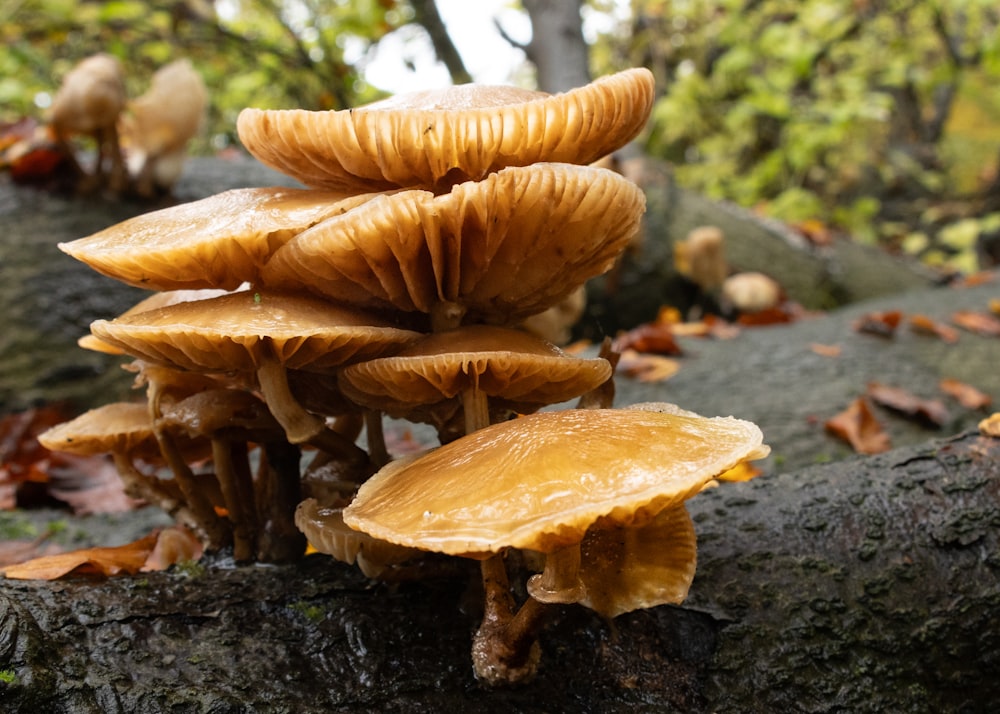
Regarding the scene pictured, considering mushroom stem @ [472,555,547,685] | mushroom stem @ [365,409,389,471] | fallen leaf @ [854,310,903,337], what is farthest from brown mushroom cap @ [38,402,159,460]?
fallen leaf @ [854,310,903,337]

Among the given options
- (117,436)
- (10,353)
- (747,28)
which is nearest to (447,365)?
(117,436)

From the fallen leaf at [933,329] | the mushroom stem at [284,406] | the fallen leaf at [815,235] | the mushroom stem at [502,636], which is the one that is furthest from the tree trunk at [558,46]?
the mushroom stem at [502,636]

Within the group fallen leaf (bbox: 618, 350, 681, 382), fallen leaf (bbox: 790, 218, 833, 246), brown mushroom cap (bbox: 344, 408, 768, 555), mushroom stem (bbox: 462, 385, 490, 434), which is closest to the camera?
brown mushroom cap (bbox: 344, 408, 768, 555)

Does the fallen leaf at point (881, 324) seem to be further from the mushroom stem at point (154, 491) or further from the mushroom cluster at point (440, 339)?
the mushroom stem at point (154, 491)

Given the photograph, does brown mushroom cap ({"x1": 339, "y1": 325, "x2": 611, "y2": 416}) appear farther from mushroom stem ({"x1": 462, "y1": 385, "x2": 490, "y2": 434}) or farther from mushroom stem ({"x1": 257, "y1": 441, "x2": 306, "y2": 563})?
mushroom stem ({"x1": 257, "y1": 441, "x2": 306, "y2": 563})

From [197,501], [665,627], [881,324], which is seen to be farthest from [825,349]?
[197,501]
